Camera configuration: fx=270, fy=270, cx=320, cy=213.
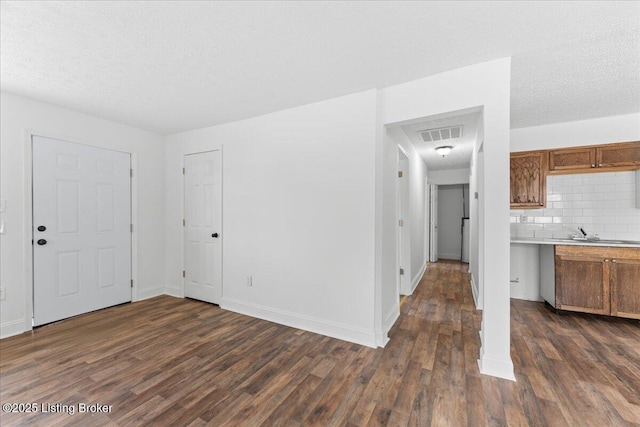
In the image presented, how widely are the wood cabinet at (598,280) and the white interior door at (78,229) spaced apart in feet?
19.6

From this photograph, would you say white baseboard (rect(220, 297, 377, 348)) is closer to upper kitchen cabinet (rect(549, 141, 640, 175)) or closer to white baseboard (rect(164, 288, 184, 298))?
white baseboard (rect(164, 288, 184, 298))

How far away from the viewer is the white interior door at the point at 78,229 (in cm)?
317

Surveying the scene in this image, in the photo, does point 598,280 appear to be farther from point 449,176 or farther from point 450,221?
point 450,221

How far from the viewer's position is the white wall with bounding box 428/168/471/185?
688 centimetres

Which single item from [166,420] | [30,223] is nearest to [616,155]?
[166,420]

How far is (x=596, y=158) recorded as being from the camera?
362 centimetres

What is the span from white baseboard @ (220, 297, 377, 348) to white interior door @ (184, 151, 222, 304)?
0.41 meters

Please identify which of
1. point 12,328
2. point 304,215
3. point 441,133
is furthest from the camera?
point 441,133

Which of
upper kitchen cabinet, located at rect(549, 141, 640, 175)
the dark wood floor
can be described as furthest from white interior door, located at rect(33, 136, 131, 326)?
upper kitchen cabinet, located at rect(549, 141, 640, 175)

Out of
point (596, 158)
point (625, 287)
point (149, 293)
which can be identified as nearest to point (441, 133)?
point (596, 158)

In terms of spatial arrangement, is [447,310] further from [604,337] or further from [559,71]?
[559,71]

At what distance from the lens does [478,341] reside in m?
2.76

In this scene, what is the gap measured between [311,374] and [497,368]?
59.4 inches

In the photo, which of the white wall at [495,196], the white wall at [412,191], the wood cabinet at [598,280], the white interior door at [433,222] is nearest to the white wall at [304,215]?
the white wall at [495,196]
